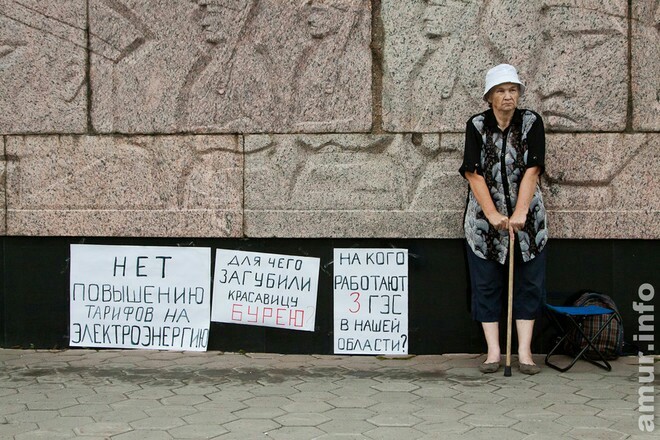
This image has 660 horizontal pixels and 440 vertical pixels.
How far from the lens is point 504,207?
203 inches

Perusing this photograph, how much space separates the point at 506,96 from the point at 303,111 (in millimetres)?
1489

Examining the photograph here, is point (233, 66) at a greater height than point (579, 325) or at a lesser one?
greater

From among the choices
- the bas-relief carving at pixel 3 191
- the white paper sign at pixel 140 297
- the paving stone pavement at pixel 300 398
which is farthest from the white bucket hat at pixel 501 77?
the bas-relief carving at pixel 3 191

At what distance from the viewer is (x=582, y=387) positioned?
187 inches

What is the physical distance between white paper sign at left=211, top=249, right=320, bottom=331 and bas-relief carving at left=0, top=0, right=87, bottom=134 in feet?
5.14

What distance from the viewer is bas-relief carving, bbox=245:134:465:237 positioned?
18.5 ft

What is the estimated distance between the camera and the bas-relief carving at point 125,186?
5.82 m

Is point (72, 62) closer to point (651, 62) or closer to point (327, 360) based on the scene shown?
point (327, 360)

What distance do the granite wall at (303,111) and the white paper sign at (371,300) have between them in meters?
0.20

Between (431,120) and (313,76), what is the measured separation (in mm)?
907

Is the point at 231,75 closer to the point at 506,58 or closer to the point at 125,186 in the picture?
the point at 125,186

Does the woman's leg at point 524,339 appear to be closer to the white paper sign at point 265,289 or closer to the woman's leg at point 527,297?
the woman's leg at point 527,297

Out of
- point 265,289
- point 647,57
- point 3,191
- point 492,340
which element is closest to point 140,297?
point 265,289

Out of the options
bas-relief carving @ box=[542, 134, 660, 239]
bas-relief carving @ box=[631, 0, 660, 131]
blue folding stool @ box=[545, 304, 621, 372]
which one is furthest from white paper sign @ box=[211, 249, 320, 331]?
bas-relief carving @ box=[631, 0, 660, 131]
